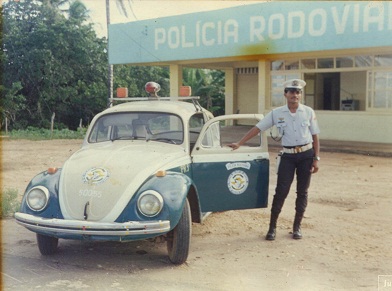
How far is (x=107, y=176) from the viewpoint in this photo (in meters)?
4.57

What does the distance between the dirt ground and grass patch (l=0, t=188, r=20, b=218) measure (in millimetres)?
292

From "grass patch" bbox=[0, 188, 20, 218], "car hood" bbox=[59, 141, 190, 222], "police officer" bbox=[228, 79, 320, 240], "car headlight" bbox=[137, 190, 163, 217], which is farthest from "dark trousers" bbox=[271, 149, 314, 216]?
"grass patch" bbox=[0, 188, 20, 218]

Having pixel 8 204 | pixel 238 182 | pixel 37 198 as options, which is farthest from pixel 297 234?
pixel 8 204

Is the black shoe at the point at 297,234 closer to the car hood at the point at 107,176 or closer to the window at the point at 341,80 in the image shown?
the car hood at the point at 107,176

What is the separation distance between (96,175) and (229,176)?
1.49m

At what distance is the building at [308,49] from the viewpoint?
41.8ft

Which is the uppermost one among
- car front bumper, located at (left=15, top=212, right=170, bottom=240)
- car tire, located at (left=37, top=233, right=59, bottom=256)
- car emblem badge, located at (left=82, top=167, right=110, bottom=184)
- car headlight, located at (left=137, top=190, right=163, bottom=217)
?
car emblem badge, located at (left=82, top=167, right=110, bottom=184)

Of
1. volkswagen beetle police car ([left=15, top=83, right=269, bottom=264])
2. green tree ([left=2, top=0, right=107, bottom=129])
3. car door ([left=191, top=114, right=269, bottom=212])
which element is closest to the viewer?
volkswagen beetle police car ([left=15, top=83, right=269, bottom=264])

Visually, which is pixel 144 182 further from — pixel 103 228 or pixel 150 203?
pixel 103 228

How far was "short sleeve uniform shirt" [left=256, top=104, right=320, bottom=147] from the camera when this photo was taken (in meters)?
5.34

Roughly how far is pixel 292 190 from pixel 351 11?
6.30 meters

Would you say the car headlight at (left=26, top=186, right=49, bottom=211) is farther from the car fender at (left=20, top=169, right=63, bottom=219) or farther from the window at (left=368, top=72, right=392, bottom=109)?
the window at (left=368, top=72, right=392, bottom=109)

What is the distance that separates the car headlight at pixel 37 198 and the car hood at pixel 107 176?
0.49ft

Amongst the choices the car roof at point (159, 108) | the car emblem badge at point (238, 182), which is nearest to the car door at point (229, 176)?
the car emblem badge at point (238, 182)
